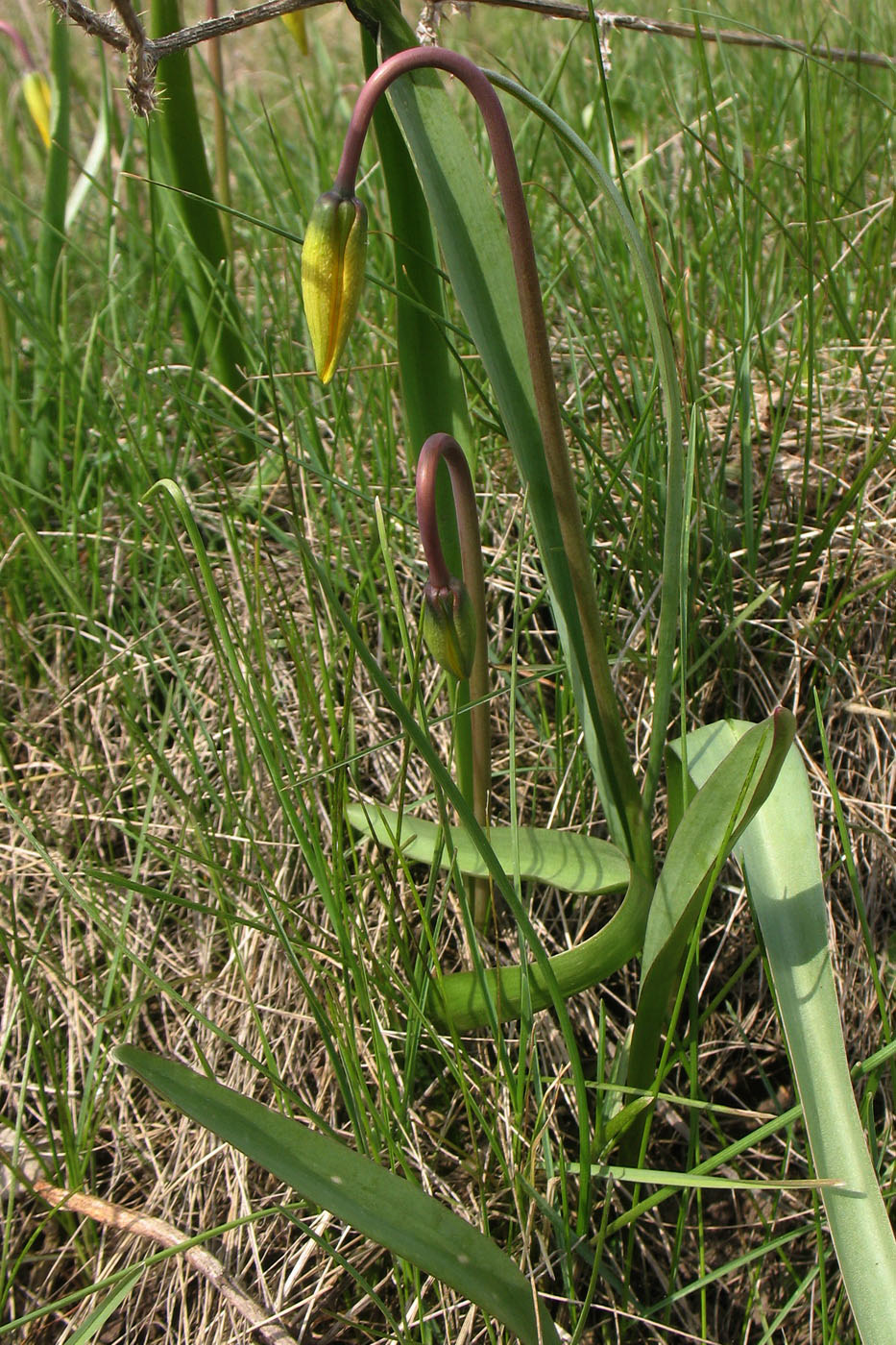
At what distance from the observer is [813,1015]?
2.93ft

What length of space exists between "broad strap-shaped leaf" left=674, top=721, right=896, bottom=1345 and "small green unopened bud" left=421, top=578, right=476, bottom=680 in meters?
0.26

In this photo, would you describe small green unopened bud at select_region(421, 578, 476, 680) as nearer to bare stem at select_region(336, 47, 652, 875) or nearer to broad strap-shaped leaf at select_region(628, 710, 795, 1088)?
bare stem at select_region(336, 47, 652, 875)

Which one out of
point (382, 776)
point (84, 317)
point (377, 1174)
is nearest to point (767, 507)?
point (382, 776)

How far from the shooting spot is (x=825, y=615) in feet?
4.29

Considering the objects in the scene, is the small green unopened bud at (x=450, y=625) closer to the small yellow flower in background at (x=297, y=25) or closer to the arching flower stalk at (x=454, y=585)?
the arching flower stalk at (x=454, y=585)

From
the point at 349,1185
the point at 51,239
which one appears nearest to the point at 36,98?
the point at 51,239

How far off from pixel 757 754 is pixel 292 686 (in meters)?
Answer: 0.71

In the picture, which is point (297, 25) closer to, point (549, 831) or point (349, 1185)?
point (549, 831)

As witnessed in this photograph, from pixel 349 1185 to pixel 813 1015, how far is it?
40 cm

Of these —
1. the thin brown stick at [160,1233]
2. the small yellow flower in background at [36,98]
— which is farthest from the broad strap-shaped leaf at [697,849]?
the small yellow flower in background at [36,98]

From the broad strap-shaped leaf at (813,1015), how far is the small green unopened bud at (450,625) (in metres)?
0.26

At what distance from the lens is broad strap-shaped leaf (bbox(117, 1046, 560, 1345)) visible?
2.35 ft

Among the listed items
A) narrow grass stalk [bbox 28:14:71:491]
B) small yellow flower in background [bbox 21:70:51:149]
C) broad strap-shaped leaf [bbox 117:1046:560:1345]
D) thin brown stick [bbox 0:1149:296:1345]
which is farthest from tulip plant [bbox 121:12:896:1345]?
small yellow flower in background [bbox 21:70:51:149]

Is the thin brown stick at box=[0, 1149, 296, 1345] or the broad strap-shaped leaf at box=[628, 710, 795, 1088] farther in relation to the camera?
the thin brown stick at box=[0, 1149, 296, 1345]
